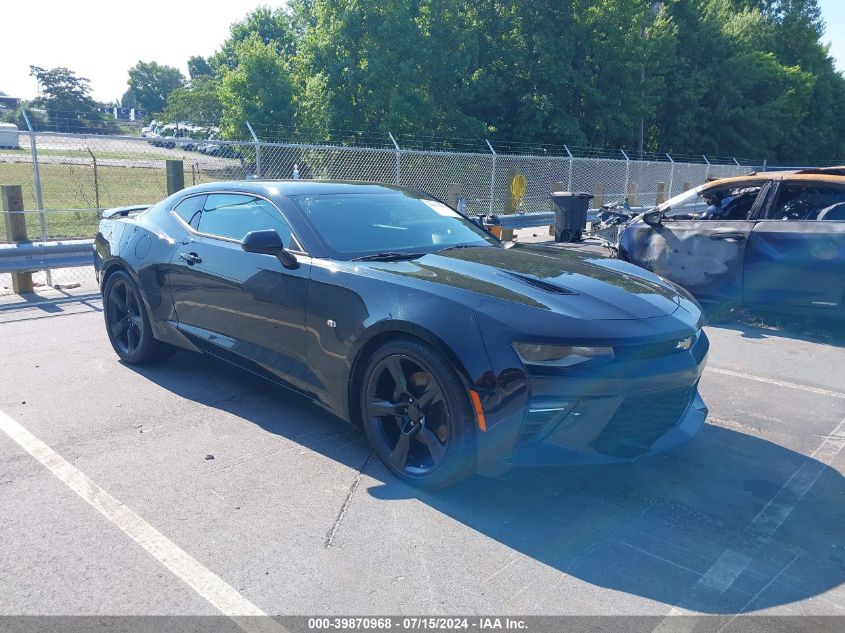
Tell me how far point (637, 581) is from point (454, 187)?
1020 cm

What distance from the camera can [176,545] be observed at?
307cm

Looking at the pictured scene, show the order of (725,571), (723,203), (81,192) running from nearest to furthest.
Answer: (725,571)
(723,203)
(81,192)

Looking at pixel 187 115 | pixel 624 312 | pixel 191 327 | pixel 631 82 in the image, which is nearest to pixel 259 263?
pixel 191 327

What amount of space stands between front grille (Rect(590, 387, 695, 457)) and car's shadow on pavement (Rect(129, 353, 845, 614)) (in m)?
0.18

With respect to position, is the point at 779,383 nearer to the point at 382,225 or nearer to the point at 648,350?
the point at 648,350

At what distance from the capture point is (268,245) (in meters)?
4.00

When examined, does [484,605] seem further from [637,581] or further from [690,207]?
[690,207]

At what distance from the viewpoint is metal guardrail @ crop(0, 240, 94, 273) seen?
7637 mm

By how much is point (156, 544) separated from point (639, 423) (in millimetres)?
2235

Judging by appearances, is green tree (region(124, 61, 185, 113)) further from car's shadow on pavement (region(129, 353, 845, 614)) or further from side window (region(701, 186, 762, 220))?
car's shadow on pavement (region(129, 353, 845, 614))

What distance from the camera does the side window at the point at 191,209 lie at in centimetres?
507

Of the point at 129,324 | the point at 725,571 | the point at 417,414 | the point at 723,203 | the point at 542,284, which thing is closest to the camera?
the point at 725,571

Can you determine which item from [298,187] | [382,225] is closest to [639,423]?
[382,225]

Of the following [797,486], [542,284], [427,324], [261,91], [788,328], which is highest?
[261,91]
